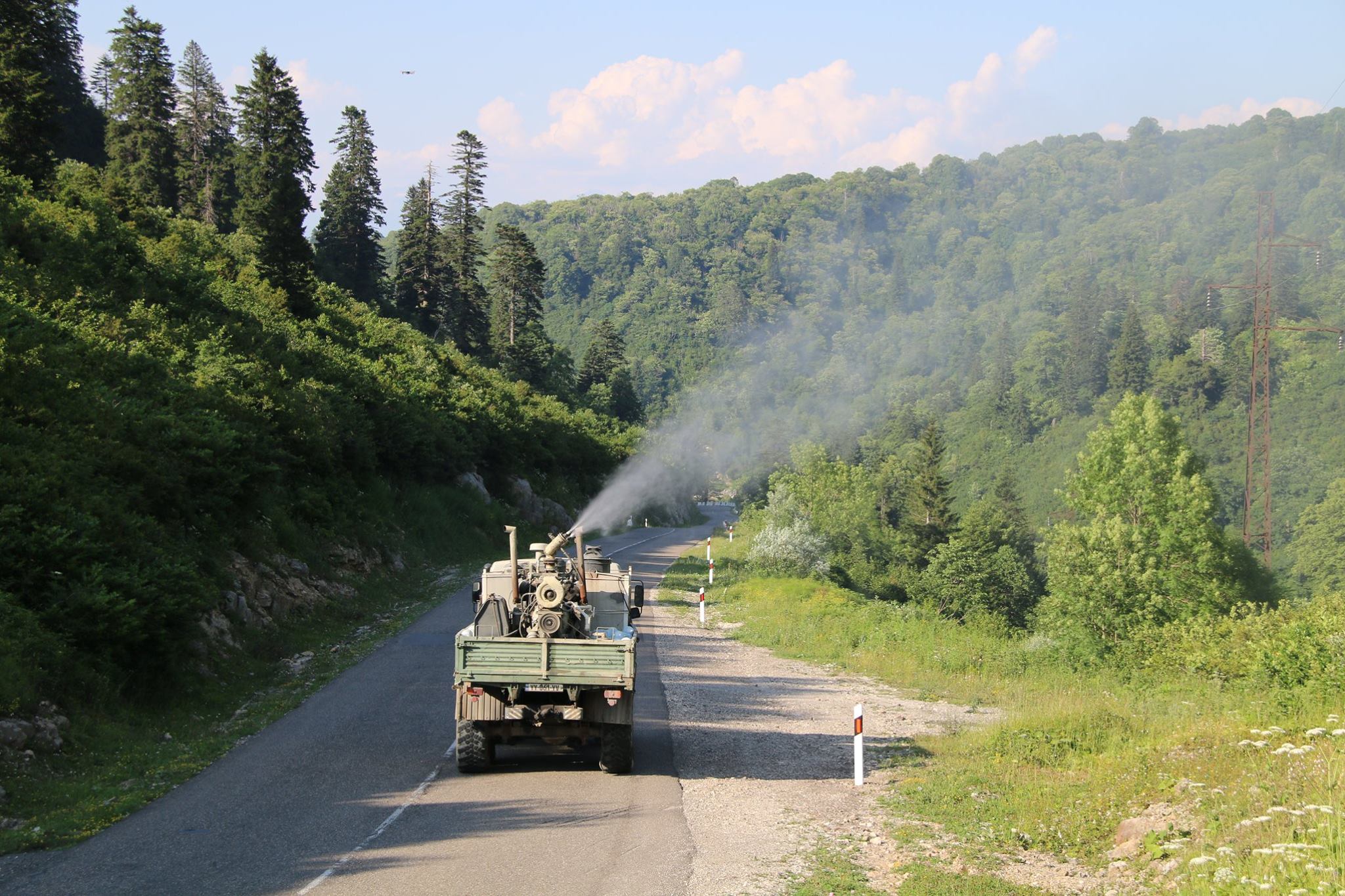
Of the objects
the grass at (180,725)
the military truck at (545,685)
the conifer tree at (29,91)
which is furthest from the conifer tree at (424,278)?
the military truck at (545,685)

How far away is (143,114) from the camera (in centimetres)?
6391

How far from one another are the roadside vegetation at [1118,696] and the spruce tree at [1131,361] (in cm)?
9298

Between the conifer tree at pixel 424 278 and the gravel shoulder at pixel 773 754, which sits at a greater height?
the conifer tree at pixel 424 278

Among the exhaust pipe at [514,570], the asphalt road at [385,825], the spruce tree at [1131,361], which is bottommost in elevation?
the asphalt road at [385,825]

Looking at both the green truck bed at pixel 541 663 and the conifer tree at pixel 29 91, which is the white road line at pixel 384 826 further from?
the conifer tree at pixel 29 91

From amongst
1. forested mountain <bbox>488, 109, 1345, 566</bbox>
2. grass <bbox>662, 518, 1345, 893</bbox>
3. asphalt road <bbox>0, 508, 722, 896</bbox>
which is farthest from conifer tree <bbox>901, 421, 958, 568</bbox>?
asphalt road <bbox>0, 508, 722, 896</bbox>

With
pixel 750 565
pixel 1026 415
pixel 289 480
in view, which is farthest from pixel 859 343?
pixel 289 480

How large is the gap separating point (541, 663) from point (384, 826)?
9.19ft

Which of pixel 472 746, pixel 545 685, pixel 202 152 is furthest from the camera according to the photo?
pixel 202 152

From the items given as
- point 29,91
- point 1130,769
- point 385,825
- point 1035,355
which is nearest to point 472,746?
point 385,825

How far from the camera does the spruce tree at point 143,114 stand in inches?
2490

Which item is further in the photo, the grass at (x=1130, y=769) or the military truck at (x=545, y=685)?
the military truck at (x=545, y=685)

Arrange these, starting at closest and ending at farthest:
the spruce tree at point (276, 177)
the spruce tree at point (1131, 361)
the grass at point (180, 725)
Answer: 1. the grass at point (180, 725)
2. the spruce tree at point (276, 177)
3. the spruce tree at point (1131, 361)

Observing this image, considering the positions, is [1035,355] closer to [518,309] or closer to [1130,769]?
[518,309]
